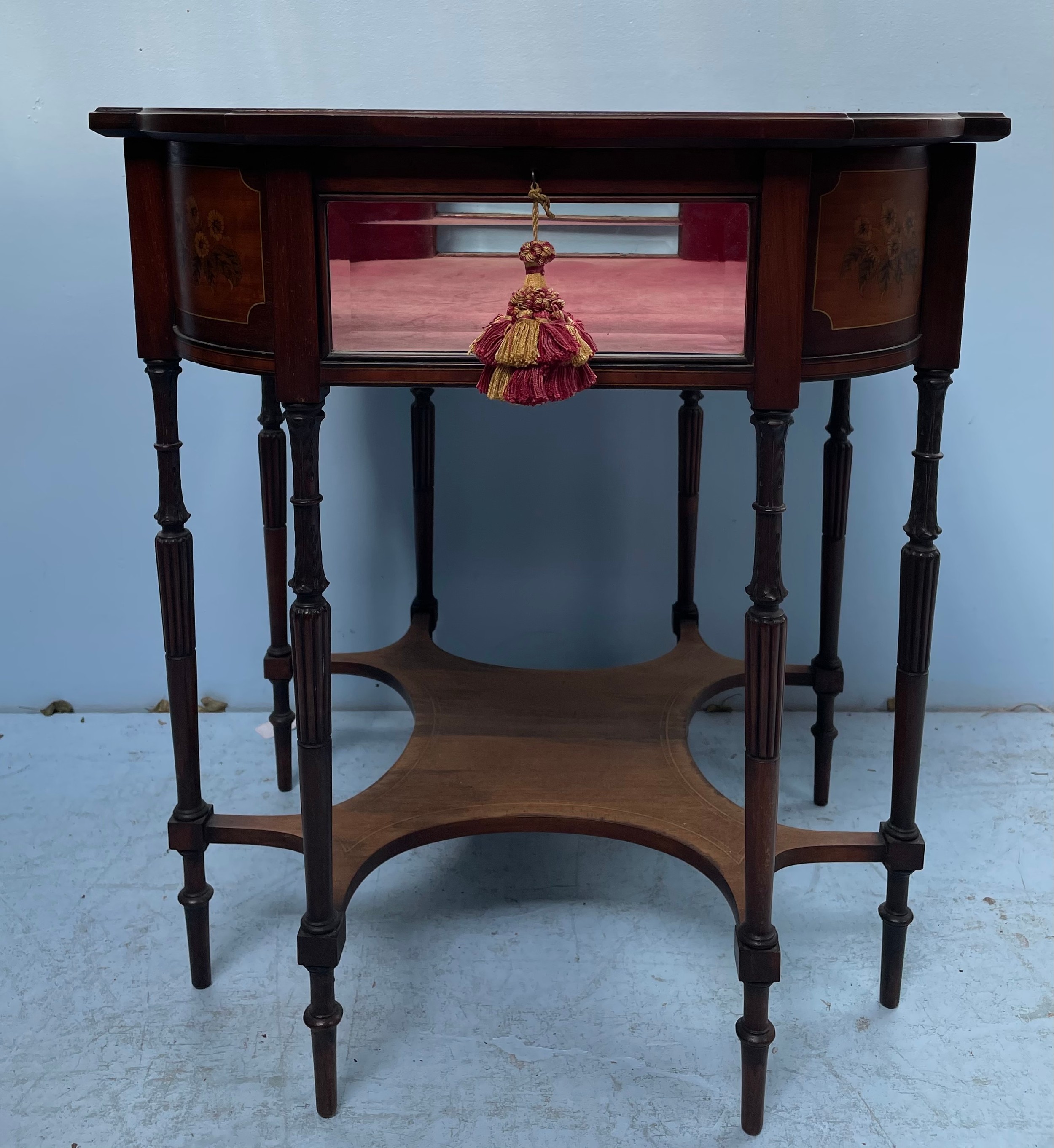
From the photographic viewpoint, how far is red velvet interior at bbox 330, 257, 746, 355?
1.41 meters

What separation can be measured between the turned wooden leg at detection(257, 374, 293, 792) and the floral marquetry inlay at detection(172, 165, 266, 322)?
0.70 m

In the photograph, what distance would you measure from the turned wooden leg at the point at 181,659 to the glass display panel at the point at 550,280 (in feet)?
1.00

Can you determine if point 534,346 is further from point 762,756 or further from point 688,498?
point 688,498

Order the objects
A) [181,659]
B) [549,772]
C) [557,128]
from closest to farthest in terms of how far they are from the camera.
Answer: [557,128]
[181,659]
[549,772]

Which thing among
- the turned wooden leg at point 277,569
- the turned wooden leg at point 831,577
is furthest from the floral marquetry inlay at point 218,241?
the turned wooden leg at point 831,577

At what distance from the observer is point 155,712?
265 cm

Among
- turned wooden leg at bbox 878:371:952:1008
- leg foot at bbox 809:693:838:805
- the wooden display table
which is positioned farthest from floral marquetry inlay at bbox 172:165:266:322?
leg foot at bbox 809:693:838:805

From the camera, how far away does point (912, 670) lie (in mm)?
1674

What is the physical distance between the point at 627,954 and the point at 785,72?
1.53 metres

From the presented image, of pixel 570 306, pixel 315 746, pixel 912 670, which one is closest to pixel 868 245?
pixel 570 306

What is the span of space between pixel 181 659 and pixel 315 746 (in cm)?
31

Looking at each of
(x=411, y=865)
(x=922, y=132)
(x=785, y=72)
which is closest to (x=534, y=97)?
(x=785, y=72)

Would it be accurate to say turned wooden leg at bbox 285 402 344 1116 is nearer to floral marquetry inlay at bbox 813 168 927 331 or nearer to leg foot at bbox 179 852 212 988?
leg foot at bbox 179 852 212 988

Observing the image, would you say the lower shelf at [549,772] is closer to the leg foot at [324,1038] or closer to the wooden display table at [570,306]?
the wooden display table at [570,306]
